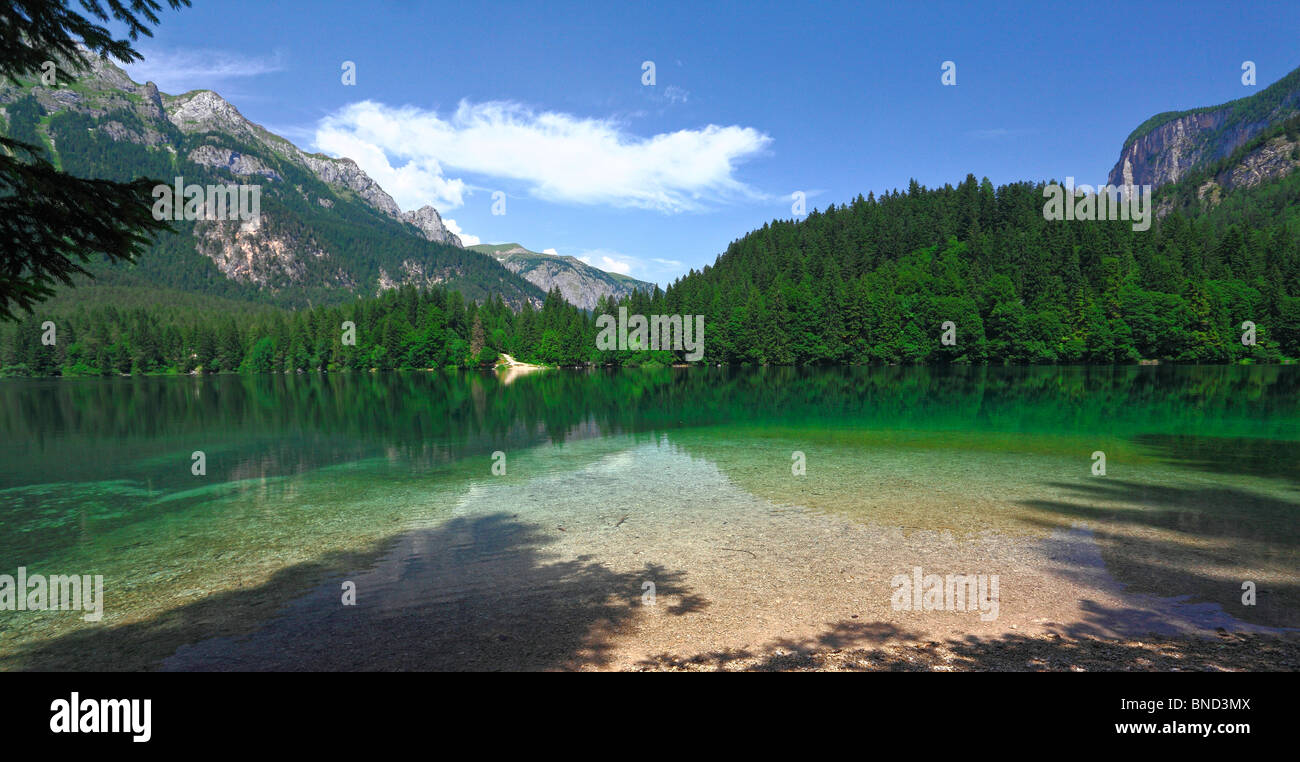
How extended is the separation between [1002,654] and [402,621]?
8930 mm

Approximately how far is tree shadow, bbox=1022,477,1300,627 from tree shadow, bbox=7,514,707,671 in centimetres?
853

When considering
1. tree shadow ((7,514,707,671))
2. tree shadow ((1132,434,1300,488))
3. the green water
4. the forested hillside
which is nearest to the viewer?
tree shadow ((7,514,707,671))

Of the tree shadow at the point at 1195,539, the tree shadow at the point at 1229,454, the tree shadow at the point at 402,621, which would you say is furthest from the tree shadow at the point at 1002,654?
the tree shadow at the point at 1229,454

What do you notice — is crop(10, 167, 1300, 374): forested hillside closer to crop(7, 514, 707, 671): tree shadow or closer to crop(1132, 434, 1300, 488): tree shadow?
crop(1132, 434, 1300, 488): tree shadow

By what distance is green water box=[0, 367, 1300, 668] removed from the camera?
1101 cm

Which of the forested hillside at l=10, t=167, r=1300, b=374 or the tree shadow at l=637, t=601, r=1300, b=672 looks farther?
the forested hillside at l=10, t=167, r=1300, b=374

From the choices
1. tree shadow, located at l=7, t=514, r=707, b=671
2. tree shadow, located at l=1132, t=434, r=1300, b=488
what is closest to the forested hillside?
tree shadow, located at l=1132, t=434, r=1300, b=488

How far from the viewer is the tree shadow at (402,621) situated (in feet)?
27.2

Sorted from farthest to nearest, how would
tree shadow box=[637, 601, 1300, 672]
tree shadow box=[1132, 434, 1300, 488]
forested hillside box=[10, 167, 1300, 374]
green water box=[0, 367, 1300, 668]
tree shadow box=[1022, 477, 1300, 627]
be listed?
forested hillside box=[10, 167, 1300, 374], tree shadow box=[1132, 434, 1300, 488], green water box=[0, 367, 1300, 668], tree shadow box=[1022, 477, 1300, 627], tree shadow box=[637, 601, 1300, 672]

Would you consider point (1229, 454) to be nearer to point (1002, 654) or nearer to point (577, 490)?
point (1002, 654)

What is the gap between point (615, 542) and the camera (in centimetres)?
1391

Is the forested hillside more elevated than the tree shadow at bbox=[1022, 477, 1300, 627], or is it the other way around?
the forested hillside
